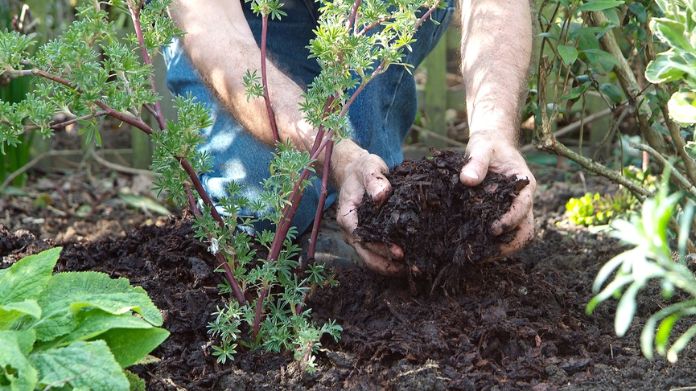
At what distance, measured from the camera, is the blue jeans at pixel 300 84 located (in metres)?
3.32

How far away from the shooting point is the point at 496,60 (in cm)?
279

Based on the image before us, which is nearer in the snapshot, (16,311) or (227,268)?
(16,311)

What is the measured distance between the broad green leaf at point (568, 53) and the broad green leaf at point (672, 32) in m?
0.78

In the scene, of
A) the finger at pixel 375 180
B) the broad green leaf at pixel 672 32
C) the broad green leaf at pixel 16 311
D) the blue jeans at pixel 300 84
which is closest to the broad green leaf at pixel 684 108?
the broad green leaf at pixel 672 32

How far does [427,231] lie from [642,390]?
63 centimetres

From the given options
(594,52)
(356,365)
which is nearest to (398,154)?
(594,52)

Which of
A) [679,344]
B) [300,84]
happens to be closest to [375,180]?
[679,344]

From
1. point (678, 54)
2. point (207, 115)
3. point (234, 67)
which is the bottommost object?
point (234, 67)

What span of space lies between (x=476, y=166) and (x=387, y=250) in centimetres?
31

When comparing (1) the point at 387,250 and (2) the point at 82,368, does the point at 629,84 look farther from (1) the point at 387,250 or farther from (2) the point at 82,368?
(2) the point at 82,368

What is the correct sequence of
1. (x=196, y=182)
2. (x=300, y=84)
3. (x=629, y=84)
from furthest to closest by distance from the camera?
(x=300, y=84), (x=629, y=84), (x=196, y=182)

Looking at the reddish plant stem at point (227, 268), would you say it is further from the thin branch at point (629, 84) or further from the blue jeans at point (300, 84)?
the thin branch at point (629, 84)

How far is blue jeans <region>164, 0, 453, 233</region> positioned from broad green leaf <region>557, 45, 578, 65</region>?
0.89 meters

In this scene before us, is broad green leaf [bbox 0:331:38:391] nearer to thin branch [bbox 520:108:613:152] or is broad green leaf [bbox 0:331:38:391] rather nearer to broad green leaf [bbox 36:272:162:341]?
broad green leaf [bbox 36:272:162:341]
